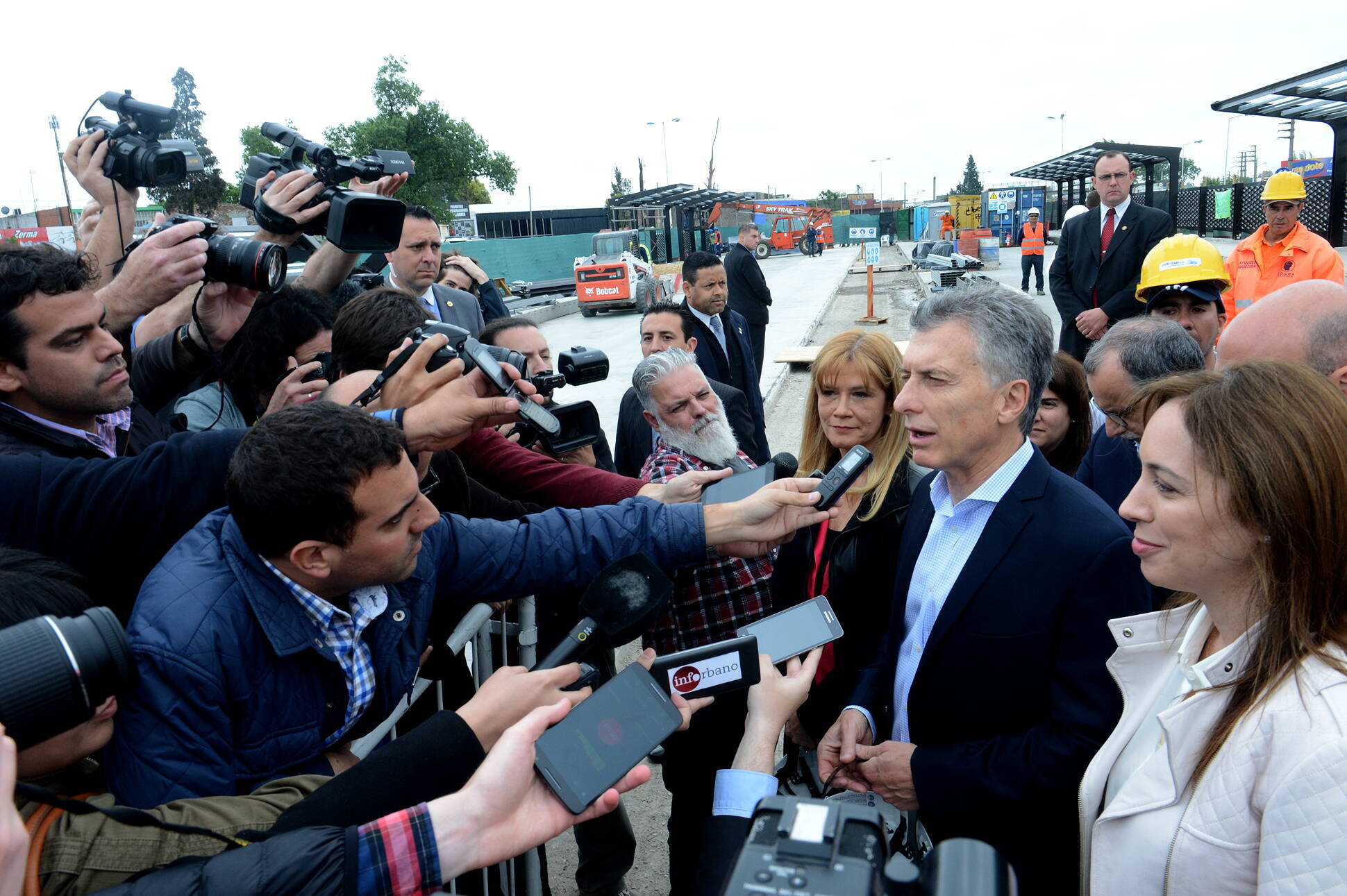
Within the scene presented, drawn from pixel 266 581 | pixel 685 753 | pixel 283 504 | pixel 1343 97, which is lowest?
pixel 685 753

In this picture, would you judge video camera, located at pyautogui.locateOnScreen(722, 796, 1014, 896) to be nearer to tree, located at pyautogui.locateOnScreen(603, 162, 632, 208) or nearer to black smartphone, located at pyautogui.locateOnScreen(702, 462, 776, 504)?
black smartphone, located at pyautogui.locateOnScreen(702, 462, 776, 504)

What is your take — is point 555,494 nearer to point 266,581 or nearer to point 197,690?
point 266,581

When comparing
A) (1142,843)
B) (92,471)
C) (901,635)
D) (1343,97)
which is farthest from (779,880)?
(1343,97)

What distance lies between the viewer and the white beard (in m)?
3.07

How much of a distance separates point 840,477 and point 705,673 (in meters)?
0.75

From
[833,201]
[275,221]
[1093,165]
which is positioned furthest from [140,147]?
[833,201]

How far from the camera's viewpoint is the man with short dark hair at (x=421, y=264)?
5.03 m

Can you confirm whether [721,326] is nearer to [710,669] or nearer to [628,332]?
[710,669]

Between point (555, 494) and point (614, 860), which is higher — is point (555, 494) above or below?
above

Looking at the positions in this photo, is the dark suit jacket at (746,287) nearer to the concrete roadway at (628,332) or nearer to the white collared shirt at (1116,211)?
the concrete roadway at (628,332)

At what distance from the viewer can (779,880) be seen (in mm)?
792

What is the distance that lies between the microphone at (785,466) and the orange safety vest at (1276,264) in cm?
473

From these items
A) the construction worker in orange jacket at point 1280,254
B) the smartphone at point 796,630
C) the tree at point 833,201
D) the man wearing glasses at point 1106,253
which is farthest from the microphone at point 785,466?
the tree at point 833,201

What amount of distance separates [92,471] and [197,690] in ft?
2.02
